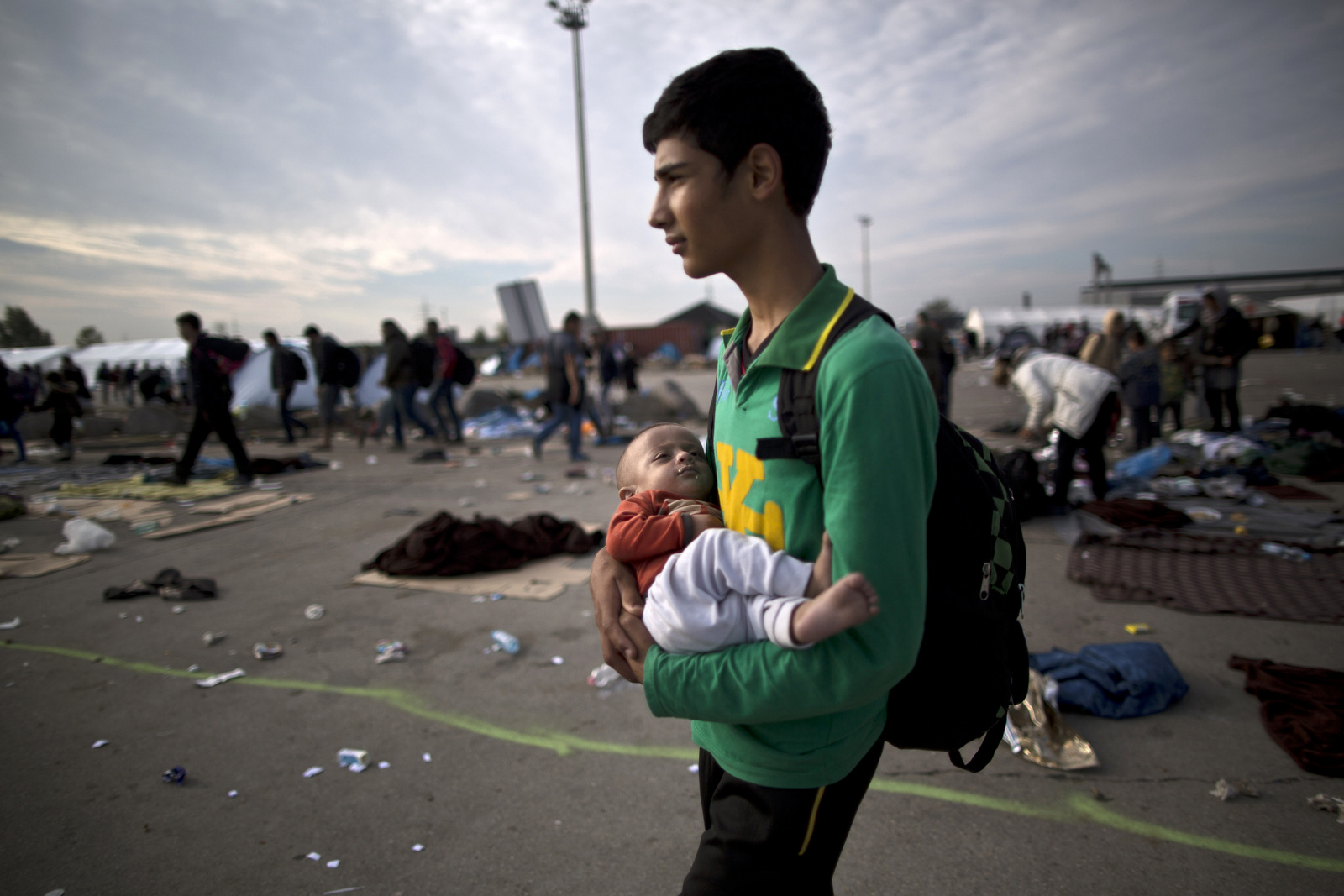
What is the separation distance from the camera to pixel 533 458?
35.4ft

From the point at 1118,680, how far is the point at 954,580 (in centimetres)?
275

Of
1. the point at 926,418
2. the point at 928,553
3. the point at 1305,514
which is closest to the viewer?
the point at 926,418

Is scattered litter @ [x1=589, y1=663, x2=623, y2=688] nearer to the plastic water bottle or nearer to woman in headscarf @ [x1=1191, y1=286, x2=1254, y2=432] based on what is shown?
the plastic water bottle

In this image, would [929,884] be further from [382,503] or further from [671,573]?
[382,503]

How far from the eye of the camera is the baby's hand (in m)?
1.26

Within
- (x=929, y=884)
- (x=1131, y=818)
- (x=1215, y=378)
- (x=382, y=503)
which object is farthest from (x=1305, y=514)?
(x=382, y=503)

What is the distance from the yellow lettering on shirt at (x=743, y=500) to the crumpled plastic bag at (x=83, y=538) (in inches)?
283

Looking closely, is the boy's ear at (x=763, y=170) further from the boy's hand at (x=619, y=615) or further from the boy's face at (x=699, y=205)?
the boy's hand at (x=619, y=615)

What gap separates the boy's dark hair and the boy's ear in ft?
0.04

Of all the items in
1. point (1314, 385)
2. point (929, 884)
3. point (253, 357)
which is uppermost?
point (253, 357)

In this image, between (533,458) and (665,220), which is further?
(533,458)

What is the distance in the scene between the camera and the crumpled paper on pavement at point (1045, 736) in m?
2.71

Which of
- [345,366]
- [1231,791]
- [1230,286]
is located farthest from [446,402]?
[1230,286]

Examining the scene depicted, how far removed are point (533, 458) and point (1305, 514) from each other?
30.4 ft
